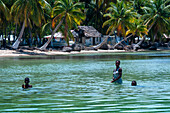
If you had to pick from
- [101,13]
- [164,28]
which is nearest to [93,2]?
[101,13]

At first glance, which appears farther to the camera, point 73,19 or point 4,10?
point 73,19

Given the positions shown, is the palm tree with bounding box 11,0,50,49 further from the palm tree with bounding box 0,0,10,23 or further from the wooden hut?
the wooden hut

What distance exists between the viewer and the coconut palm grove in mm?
59500

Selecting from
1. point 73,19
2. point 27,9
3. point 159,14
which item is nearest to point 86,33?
point 73,19

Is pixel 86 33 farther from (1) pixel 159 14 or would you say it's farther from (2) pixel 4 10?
(2) pixel 4 10

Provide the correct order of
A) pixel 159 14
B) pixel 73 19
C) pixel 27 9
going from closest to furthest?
pixel 27 9 < pixel 73 19 < pixel 159 14

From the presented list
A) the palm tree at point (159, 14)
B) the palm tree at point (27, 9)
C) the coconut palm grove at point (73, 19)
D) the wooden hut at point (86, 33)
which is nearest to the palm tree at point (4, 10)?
the coconut palm grove at point (73, 19)

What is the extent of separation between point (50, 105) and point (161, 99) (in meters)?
4.52

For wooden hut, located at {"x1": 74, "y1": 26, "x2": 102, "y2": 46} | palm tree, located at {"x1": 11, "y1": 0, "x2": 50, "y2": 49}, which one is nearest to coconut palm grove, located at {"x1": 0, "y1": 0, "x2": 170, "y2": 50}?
palm tree, located at {"x1": 11, "y1": 0, "x2": 50, "y2": 49}

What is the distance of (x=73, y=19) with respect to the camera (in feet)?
213

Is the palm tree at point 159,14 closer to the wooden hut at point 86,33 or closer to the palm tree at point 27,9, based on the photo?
the wooden hut at point 86,33

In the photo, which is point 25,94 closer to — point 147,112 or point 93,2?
point 147,112

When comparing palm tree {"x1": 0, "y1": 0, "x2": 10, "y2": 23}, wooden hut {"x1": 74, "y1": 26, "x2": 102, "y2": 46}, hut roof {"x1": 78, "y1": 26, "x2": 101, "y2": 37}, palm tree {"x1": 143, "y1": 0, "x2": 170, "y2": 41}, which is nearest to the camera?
palm tree {"x1": 0, "y1": 0, "x2": 10, "y2": 23}

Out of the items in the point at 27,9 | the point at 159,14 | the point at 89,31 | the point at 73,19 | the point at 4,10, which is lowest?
the point at 89,31
